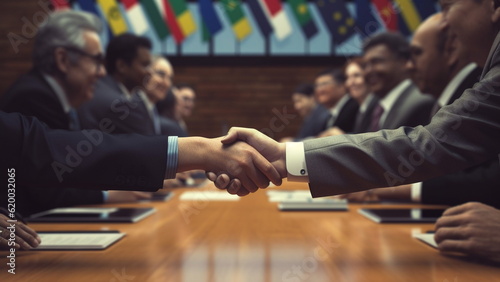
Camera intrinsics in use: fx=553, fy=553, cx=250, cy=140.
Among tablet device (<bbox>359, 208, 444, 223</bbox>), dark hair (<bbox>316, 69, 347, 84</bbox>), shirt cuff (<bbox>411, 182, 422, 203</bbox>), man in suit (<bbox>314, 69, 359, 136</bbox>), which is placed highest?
dark hair (<bbox>316, 69, 347, 84</bbox>)

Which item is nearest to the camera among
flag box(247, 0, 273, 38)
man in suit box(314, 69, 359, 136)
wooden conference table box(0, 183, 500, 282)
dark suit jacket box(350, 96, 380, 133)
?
wooden conference table box(0, 183, 500, 282)

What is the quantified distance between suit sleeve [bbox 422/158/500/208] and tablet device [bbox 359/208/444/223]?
19cm

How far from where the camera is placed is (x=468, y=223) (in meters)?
1.20

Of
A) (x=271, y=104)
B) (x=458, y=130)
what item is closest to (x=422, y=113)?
(x=458, y=130)

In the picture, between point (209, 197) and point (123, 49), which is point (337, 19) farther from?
point (209, 197)

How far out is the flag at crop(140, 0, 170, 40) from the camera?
7.91m

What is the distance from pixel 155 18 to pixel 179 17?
1.14 feet

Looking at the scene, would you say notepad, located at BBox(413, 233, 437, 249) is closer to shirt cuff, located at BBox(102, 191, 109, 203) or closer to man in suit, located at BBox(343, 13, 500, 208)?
man in suit, located at BBox(343, 13, 500, 208)

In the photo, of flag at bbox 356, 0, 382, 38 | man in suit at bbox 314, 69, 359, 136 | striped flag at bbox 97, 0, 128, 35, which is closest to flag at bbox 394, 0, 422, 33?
flag at bbox 356, 0, 382, 38

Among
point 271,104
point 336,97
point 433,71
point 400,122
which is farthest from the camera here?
point 271,104

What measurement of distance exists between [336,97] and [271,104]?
136cm

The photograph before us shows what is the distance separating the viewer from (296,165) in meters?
1.38

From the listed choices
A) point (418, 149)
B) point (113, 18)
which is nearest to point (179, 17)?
point (113, 18)

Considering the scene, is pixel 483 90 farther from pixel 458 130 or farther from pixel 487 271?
pixel 487 271
